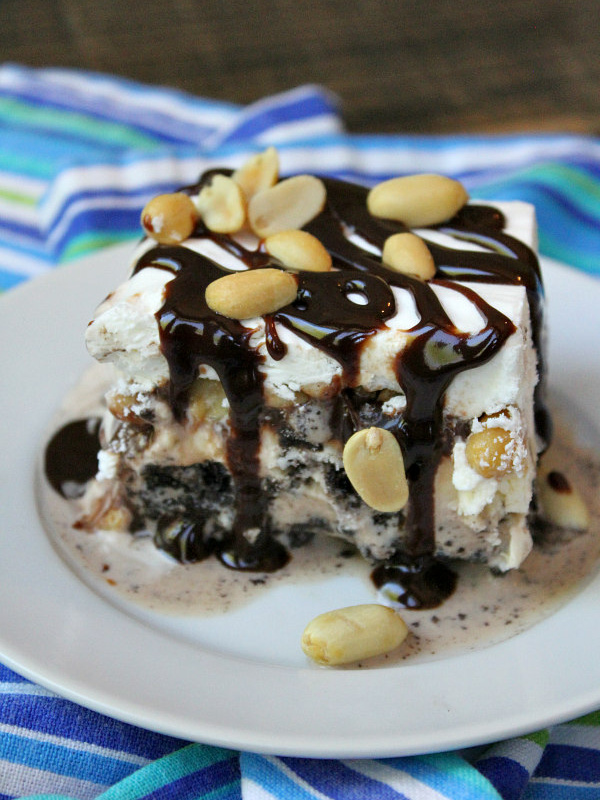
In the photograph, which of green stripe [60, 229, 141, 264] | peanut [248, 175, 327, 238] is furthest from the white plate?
green stripe [60, 229, 141, 264]

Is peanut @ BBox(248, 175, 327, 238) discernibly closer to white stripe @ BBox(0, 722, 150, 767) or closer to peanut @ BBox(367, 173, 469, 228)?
peanut @ BBox(367, 173, 469, 228)

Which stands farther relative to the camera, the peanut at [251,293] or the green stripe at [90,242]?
the green stripe at [90,242]

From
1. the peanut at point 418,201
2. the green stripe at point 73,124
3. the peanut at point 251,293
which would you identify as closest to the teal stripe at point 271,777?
the peanut at point 251,293

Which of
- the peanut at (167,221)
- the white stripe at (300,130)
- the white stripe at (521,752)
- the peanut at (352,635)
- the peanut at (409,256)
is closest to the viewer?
the white stripe at (521,752)

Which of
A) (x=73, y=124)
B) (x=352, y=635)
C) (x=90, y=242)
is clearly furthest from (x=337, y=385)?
(x=73, y=124)

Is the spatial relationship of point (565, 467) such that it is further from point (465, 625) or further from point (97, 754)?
point (97, 754)

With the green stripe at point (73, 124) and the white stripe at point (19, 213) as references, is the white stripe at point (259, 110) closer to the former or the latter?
the green stripe at point (73, 124)
